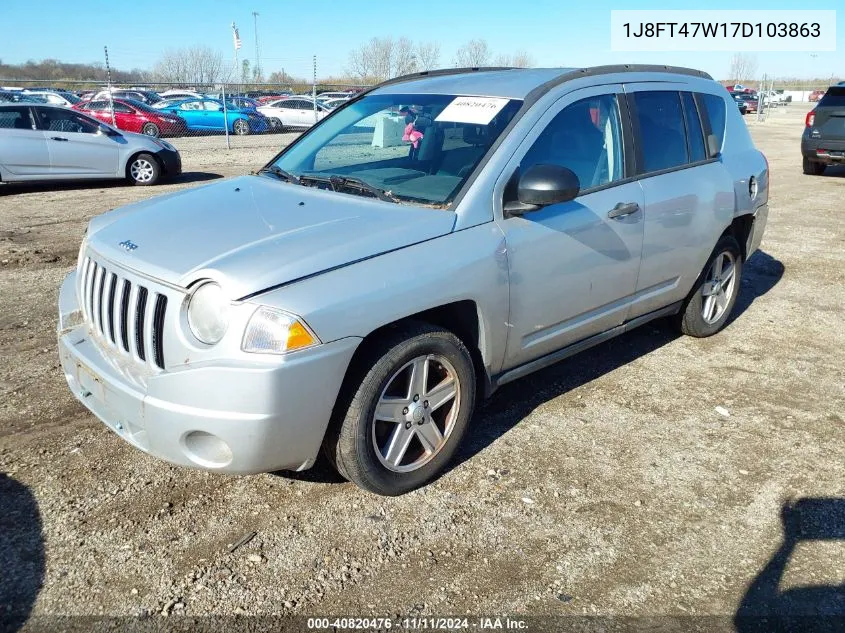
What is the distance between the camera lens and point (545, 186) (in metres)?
3.33

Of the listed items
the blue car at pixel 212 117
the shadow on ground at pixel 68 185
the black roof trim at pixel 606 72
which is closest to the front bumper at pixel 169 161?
the shadow on ground at pixel 68 185

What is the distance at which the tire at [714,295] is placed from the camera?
16.8 ft

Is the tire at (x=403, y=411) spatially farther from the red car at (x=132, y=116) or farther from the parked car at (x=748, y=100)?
the parked car at (x=748, y=100)

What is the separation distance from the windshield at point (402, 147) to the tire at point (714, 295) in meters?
2.21

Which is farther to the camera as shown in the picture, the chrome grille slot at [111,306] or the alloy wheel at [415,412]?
the alloy wheel at [415,412]

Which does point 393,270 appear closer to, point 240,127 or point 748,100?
point 240,127

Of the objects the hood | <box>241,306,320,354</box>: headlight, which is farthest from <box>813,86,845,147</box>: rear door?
<box>241,306,320,354</box>: headlight


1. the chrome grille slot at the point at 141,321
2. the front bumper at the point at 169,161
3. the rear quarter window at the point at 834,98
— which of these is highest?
the rear quarter window at the point at 834,98

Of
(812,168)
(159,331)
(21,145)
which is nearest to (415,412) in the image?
(159,331)

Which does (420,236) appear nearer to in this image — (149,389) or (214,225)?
(214,225)

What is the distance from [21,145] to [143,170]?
1874 mm

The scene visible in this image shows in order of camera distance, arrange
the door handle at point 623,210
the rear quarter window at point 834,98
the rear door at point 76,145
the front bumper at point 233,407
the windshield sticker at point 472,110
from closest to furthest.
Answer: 1. the front bumper at point 233,407
2. the windshield sticker at point 472,110
3. the door handle at point 623,210
4. the rear door at point 76,145
5. the rear quarter window at point 834,98

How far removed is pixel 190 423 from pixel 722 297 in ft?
13.8

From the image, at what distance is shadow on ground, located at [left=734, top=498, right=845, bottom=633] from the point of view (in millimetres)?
2568
